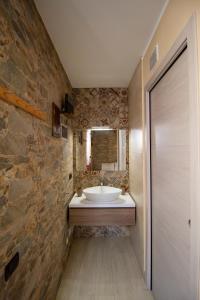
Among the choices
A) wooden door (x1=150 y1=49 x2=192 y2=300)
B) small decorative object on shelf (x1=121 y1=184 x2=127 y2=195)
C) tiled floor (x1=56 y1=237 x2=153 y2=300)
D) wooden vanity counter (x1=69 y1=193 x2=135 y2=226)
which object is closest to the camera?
wooden door (x1=150 y1=49 x2=192 y2=300)

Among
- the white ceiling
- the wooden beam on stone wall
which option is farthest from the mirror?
the wooden beam on stone wall

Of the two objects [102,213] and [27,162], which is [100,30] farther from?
[102,213]

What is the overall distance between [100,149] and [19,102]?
2025 millimetres

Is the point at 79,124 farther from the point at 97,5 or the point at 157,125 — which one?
the point at 97,5

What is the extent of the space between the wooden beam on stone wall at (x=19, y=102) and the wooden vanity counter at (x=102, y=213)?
1.38 metres

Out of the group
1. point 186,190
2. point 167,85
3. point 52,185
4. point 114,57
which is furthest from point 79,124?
point 186,190

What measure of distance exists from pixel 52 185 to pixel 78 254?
138 centimetres

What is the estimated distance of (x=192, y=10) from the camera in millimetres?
890

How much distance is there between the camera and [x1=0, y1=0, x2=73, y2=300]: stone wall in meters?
0.83

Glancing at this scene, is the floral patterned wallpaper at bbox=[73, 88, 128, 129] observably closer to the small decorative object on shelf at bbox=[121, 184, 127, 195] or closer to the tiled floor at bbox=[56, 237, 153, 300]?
the small decorative object on shelf at bbox=[121, 184, 127, 195]

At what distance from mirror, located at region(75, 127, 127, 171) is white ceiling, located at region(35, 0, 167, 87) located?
37.8 inches

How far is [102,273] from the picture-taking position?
6.73 ft

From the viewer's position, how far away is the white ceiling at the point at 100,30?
124cm

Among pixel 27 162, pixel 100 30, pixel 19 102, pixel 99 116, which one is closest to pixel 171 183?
pixel 27 162
